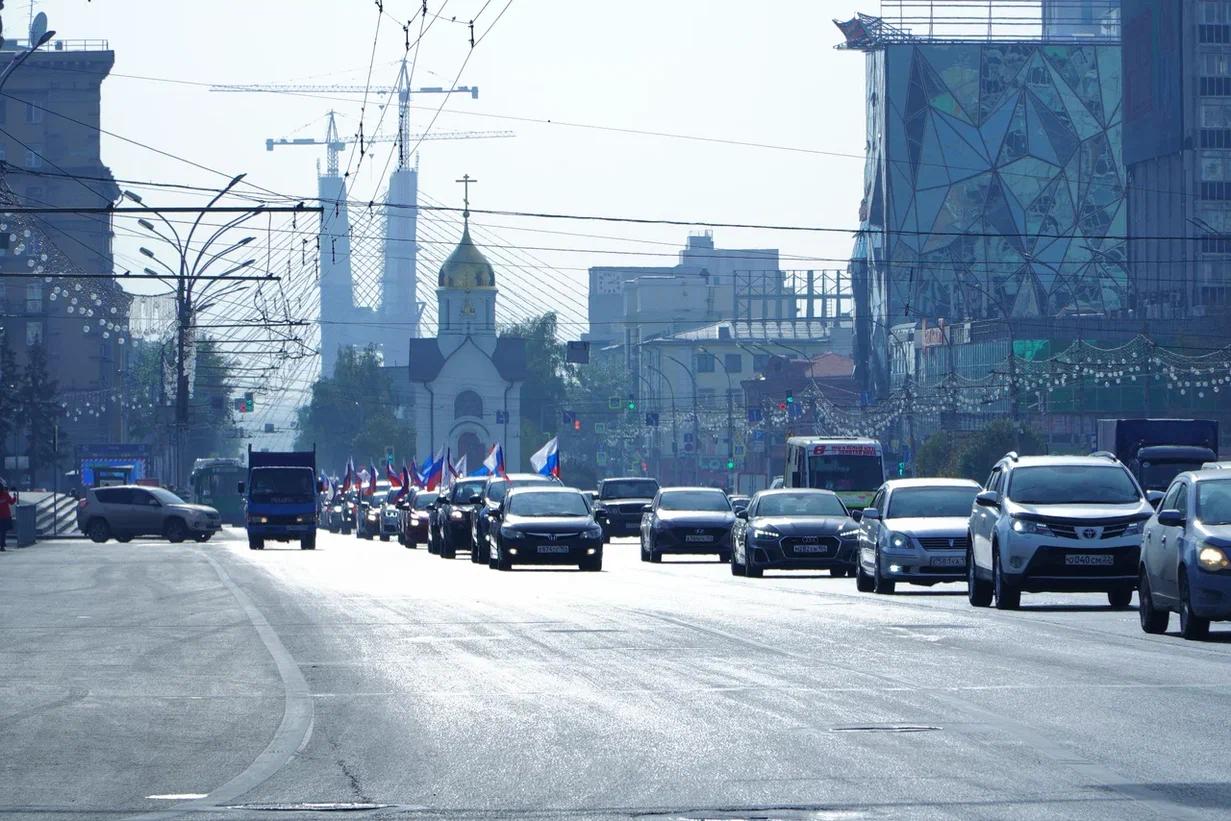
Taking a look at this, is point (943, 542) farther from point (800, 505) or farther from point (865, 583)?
point (800, 505)

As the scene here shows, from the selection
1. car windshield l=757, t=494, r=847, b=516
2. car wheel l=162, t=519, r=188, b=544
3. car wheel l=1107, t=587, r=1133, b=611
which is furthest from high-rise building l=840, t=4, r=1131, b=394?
car wheel l=1107, t=587, r=1133, b=611

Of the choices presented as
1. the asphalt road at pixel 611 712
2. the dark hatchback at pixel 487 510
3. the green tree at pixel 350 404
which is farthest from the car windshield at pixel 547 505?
the green tree at pixel 350 404

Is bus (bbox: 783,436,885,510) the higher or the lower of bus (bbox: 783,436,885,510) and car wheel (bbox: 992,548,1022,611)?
the higher

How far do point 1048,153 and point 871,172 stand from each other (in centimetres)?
1289

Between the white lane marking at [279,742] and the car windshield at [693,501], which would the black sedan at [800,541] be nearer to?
the car windshield at [693,501]

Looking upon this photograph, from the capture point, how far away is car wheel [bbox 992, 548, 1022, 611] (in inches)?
906

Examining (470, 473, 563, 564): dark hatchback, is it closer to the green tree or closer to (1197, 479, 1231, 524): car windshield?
(1197, 479, 1231, 524): car windshield

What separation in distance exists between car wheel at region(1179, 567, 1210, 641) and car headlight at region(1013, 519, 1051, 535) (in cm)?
423

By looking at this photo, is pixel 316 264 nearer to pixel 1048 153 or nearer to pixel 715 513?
pixel 715 513

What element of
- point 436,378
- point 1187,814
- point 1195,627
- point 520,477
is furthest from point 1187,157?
point 1187,814

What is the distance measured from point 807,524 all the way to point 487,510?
27.9 ft

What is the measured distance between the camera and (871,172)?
15550 cm

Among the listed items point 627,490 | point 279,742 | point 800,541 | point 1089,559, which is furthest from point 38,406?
point 279,742

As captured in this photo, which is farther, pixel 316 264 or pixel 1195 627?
pixel 316 264
